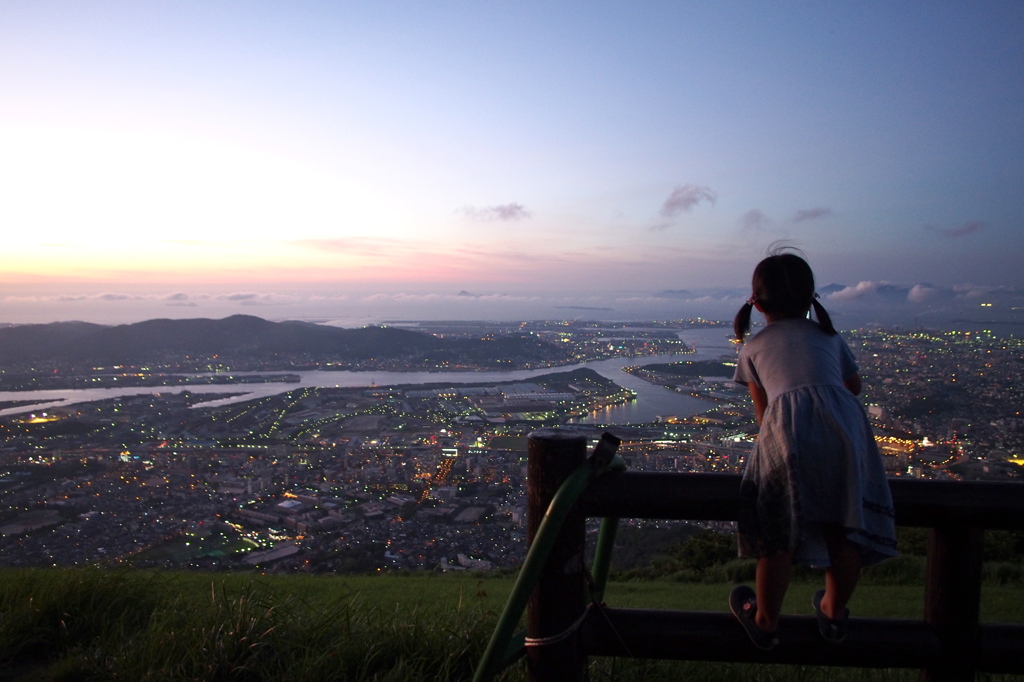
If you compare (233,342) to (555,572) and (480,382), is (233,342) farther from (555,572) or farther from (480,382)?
(555,572)

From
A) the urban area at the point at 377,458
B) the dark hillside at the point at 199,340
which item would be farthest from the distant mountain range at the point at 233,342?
the urban area at the point at 377,458

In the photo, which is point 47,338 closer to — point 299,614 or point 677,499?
point 299,614

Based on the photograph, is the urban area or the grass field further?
the urban area

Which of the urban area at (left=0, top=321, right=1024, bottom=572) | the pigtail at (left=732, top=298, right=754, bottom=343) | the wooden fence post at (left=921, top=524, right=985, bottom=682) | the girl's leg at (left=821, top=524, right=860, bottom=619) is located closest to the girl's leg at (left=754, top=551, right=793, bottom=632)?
the girl's leg at (left=821, top=524, right=860, bottom=619)

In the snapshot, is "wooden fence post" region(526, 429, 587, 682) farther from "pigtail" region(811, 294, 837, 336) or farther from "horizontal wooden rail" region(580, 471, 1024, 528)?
"pigtail" region(811, 294, 837, 336)

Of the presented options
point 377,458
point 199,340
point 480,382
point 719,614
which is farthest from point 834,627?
point 199,340
